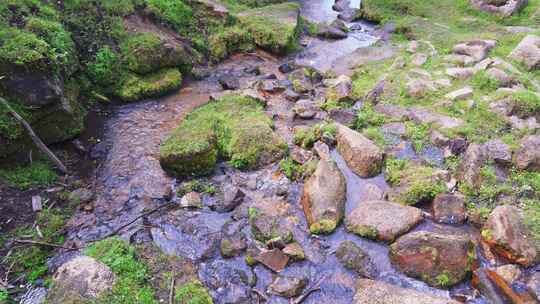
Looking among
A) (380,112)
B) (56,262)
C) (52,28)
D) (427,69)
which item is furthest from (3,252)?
(427,69)

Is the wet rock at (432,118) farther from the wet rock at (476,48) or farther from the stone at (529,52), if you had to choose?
the stone at (529,52)

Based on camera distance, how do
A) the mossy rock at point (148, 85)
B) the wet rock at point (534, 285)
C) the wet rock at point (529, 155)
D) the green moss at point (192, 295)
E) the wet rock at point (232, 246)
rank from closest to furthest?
the wet rock at point (534, 285)
the green moss at point (192, 295)
the wet rock at point (232, 246)
the wet rock at point (529, 155)
the mossy rock at point (148, 85)

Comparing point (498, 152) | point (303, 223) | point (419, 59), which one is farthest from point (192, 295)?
point (419, 59)

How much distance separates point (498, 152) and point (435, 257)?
3.30 metres

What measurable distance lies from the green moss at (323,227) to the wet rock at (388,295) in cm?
118

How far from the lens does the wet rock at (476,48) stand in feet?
38.1

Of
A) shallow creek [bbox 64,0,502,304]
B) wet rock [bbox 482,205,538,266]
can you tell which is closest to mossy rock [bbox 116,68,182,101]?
shallow creek [bbox 64,0,502,304]

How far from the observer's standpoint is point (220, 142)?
361 inches

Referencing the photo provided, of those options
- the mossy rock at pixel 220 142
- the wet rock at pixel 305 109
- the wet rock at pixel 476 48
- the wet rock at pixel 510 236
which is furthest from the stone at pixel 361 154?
the wet rock at pixel 476 48

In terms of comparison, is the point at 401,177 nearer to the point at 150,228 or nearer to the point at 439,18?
the point at 150,228

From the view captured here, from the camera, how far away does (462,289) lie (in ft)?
19.7

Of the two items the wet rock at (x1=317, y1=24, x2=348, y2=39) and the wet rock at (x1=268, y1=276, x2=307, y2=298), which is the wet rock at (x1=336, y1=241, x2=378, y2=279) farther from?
the wet rock at (x1=317, y1=24, x2=348, y2=39)

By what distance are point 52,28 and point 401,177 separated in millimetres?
9624

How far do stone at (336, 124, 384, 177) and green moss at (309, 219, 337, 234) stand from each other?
170cm
